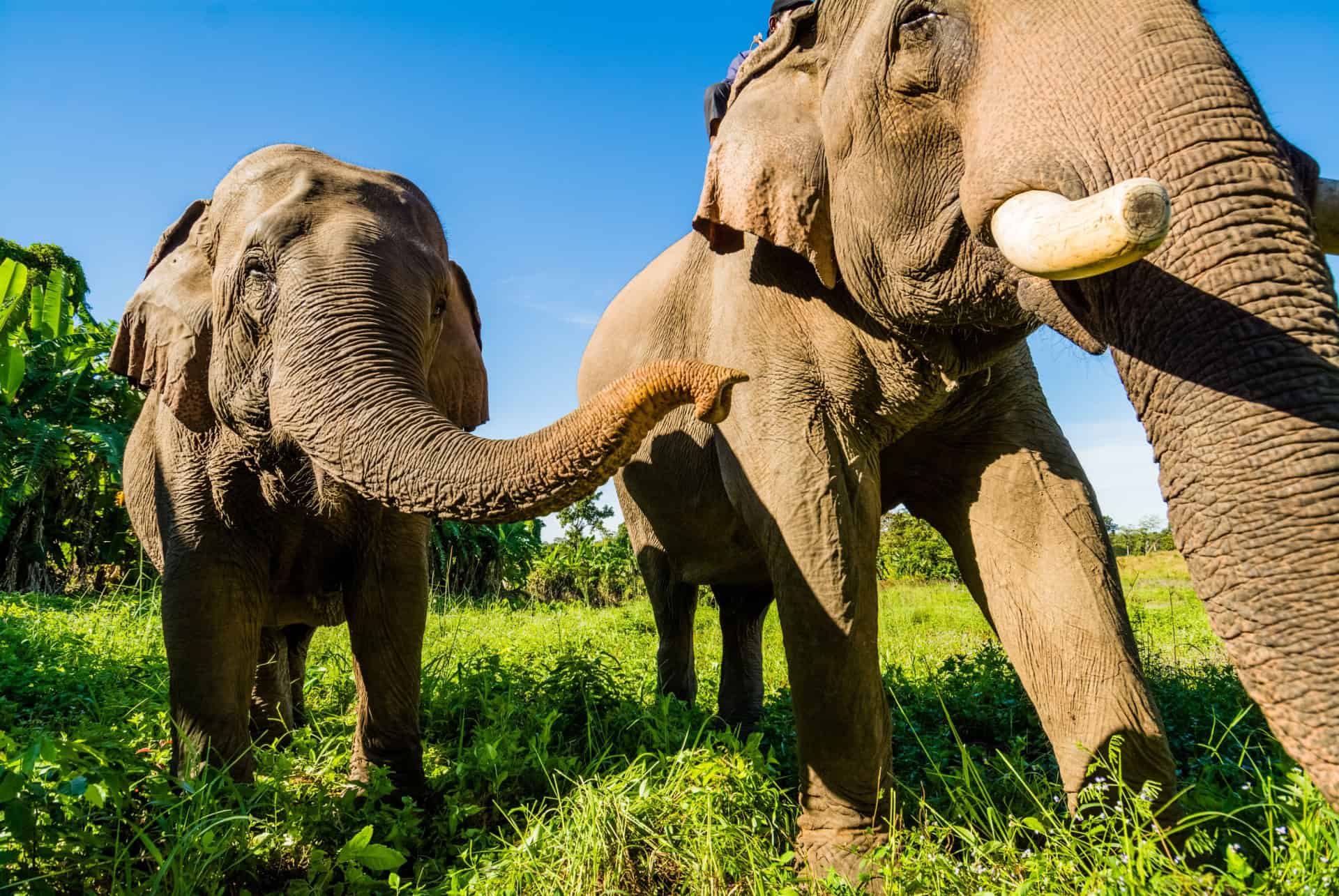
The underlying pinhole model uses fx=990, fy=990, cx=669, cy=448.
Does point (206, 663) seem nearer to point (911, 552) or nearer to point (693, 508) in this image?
point (693, 508)

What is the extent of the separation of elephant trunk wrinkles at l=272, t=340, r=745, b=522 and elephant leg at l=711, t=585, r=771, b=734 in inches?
109

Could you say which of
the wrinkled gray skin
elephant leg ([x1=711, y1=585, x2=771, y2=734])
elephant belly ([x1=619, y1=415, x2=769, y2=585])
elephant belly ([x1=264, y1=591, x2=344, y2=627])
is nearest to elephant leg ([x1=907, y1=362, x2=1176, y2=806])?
the wrinkled gray skin

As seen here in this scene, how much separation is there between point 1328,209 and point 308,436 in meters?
2.92

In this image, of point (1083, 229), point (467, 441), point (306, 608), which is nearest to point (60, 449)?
point (306, 608)

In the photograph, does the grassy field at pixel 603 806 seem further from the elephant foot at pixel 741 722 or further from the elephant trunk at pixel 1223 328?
the elephant trunk at pixel 1223 328

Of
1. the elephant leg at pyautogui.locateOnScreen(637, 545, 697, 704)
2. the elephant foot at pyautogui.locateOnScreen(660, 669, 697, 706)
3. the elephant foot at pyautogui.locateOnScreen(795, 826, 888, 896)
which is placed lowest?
the elephant foot at pyautogui.locateOnScreen(795, 826, 888, 896)

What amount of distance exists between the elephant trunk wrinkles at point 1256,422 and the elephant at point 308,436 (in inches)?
56.7

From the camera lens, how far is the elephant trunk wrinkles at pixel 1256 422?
5.83 ft

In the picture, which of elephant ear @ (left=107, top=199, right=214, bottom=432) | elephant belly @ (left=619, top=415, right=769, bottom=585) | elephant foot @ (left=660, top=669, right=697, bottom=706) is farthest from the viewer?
elephant foot @ (left=660, top=669, right=697, bottom=706)

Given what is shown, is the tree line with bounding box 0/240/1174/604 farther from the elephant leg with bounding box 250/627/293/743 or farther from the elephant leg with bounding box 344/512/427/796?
the elephant leg with bounding box 344/512/427/796

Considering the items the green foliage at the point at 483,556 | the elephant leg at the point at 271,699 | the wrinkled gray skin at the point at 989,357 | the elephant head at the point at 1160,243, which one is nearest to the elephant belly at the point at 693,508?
the wrinkled gray skin at the point at 989,357

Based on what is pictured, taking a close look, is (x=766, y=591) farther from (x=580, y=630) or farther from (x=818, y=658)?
(x=580, y=630)

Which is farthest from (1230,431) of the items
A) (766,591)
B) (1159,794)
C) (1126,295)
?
(766,591)

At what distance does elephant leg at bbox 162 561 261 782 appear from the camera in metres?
3.63
